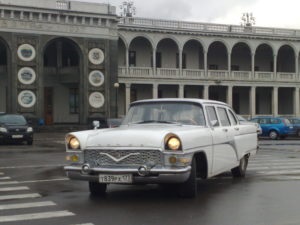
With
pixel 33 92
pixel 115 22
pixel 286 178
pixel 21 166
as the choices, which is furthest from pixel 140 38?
pixel 286 178

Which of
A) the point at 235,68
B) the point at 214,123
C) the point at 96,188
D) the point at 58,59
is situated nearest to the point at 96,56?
the point at 58,59

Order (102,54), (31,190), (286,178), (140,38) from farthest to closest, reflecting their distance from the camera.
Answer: (140,38) → (102,54) → (286,178) → (31,190)

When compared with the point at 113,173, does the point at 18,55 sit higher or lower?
higher

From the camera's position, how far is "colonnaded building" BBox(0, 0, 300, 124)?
136 ft

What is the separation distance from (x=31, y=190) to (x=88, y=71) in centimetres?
3396

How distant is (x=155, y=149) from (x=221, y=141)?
7.53ft

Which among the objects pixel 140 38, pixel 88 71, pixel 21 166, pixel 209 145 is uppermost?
pixel 140 38

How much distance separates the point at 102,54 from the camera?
44281 mm

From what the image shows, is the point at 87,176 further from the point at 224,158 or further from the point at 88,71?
the point at 88,71

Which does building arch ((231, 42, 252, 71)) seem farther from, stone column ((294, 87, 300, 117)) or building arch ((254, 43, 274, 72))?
stone column ((294, 87, 300, 117))


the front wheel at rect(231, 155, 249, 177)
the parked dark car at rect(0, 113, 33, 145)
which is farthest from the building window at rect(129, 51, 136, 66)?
the front wheel at rect(231, 155, 249, 177)

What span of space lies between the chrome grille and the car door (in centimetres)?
172

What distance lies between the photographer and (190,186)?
899 centimetres

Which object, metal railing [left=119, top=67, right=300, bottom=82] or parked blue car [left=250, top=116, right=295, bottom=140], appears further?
metal railing [left=119, top=67, right=300, bottom=82]
